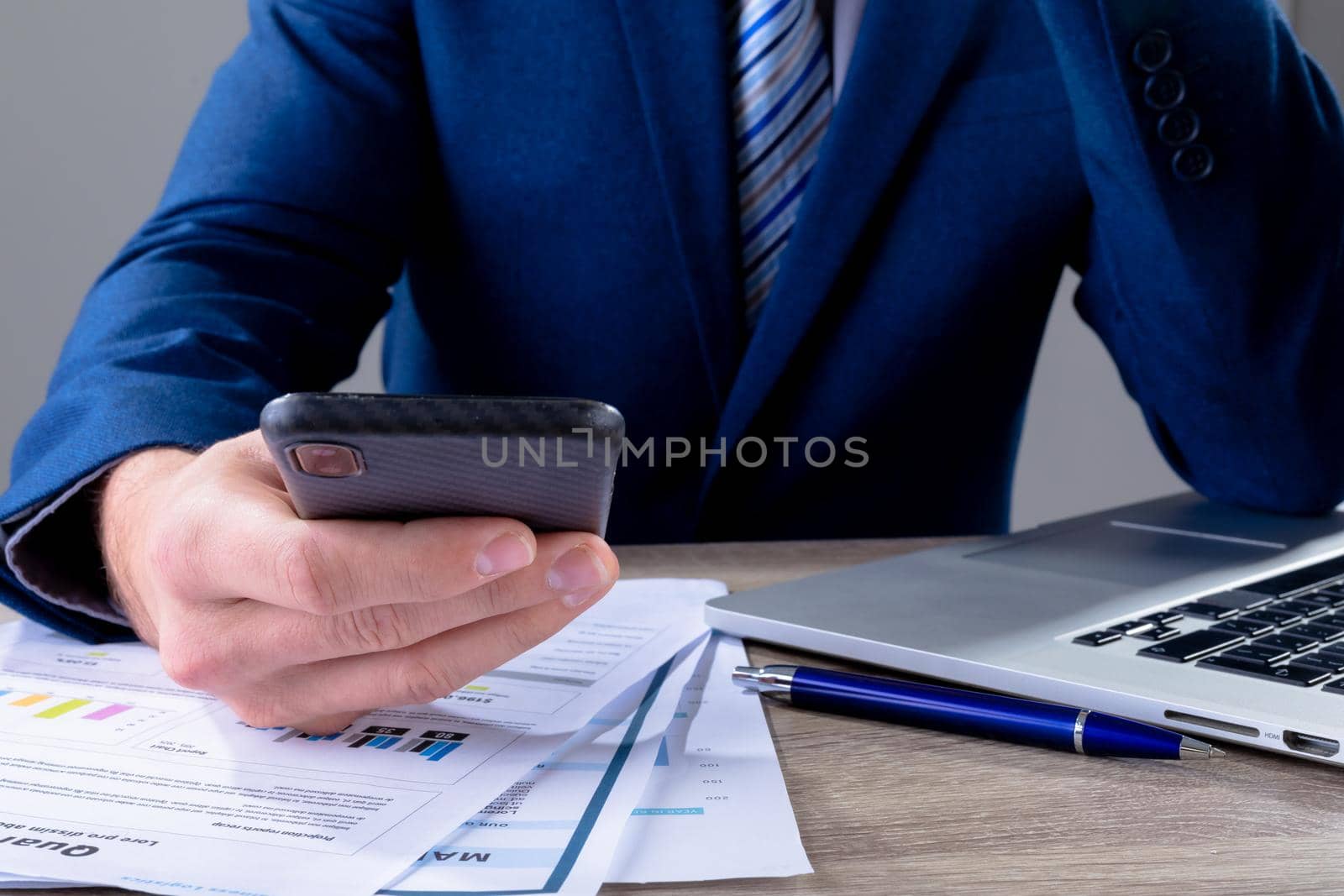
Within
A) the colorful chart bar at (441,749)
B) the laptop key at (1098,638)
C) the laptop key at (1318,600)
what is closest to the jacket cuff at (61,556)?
the colorful chart bar at (441,749)

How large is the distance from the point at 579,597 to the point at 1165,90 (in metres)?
0.53

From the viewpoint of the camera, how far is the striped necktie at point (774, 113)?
0.82 meters

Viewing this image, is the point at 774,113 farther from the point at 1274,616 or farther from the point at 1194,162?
the point at 1274,616

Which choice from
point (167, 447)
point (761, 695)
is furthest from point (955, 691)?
point (167, 447)

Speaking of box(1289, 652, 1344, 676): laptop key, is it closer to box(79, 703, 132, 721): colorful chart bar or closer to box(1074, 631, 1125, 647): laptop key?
box(1074, 631, 1125, 647): laptop key

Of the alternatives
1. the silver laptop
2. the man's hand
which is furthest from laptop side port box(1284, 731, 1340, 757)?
the man's hand

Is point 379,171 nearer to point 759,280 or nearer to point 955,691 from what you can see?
point 759,280

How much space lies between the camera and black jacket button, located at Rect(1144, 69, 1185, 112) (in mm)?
664

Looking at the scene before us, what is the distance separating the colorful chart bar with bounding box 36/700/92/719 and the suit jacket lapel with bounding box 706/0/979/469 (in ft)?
1.64

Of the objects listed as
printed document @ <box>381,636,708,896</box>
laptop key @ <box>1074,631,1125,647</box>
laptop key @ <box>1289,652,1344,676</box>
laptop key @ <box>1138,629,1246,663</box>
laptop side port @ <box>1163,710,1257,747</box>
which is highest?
laptop key @ <box>1289,652,1344,676</box>

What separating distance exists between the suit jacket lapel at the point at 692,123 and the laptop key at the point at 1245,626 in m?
0.47

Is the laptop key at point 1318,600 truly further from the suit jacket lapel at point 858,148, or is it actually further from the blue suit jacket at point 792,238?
the suit jacket lapel at point 858,148

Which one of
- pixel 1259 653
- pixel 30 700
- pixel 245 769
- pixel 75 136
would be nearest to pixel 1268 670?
pixel 1259 653

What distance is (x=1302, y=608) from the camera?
1.49 ft
